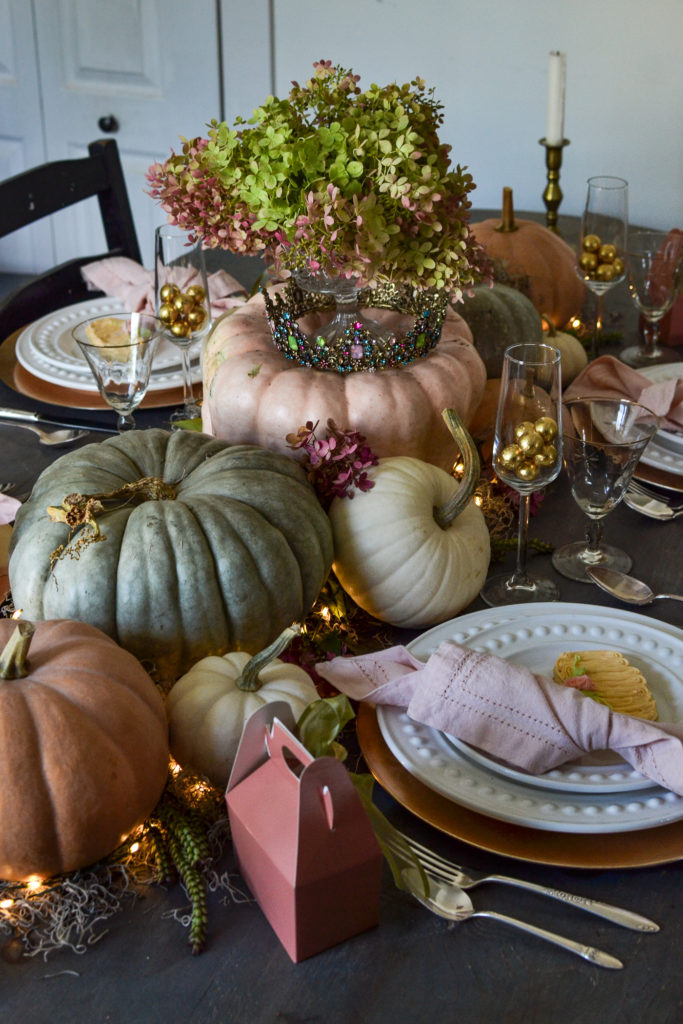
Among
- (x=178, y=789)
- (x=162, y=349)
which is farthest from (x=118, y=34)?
(x=178, y=789)

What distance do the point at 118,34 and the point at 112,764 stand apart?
312 centimetres

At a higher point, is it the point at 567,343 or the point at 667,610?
the point at 567,343

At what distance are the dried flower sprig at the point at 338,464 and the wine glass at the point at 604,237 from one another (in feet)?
2.31

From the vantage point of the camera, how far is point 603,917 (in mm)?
663

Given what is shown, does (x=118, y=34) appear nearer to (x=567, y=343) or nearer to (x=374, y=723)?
(x=567, y=343)

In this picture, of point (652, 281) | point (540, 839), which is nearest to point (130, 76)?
point (652, 281)

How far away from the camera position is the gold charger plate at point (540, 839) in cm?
69

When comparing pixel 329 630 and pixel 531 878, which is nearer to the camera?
pixel 531 878

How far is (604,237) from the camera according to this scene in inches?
60.9

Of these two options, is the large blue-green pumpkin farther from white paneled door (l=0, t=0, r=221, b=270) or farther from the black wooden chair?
white paneled door (l=0, t=0, r=221, b=270)

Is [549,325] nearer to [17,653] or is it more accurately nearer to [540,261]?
[540,261]

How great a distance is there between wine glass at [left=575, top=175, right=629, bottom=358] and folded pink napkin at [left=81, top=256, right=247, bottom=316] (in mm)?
526

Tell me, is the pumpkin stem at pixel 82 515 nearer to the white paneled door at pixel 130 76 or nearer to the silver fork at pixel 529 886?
the silver fork at pixel 529 886

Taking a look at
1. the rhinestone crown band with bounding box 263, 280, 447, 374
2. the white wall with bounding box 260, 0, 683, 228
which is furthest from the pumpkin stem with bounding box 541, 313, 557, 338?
the white wall with bounding box 260, 0, 683, 228
